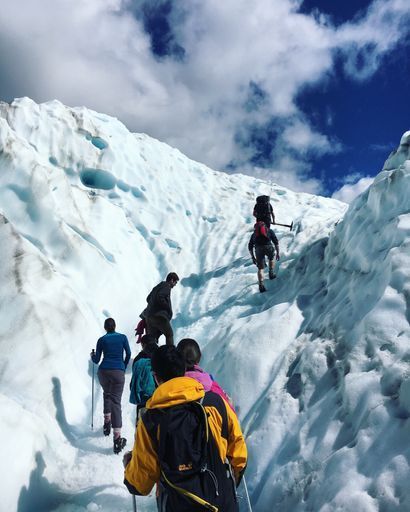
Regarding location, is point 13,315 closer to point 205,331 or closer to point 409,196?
point 205,331

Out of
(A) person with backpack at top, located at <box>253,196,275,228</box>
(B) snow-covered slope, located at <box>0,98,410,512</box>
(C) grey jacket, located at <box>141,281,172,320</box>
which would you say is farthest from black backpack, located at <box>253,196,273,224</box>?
(C) grey jacket, located at <box>141,281,172,320</box>

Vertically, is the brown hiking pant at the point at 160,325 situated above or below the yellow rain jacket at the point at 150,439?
above

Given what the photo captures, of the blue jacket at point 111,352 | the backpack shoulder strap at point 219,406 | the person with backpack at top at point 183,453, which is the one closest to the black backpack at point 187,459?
the person with backpack at top at point 183,453

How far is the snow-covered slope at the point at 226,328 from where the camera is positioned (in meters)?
3.36

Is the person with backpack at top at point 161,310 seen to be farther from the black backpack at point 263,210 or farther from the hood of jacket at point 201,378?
the hood of jacket at point 201,378

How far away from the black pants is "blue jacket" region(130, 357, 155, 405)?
0.90m

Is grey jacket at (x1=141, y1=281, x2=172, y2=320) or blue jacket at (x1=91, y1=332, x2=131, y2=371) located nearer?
blue jacket at (x1=91, y1=332, x2=131, y2=371)

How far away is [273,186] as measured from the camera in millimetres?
16734

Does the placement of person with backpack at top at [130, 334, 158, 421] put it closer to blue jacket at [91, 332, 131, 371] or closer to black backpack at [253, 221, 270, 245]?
blue jacket at [91, 332, 131, 371]

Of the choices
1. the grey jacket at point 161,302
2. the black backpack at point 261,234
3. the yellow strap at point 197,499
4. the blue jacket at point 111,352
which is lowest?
the yellow strap at point 197,499

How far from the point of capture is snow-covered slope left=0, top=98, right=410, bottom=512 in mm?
3355

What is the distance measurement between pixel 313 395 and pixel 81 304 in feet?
14.7

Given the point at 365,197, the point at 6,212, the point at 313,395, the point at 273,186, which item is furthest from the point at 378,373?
the point at 273,186

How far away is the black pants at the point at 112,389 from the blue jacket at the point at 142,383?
0.90 meters
